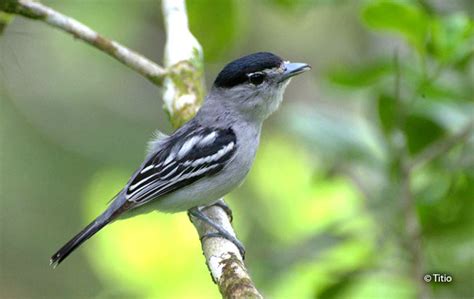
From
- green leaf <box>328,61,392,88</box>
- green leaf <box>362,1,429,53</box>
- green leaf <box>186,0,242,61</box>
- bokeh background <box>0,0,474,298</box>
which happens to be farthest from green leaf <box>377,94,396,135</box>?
green leaf <box>186,0,242,61</box>

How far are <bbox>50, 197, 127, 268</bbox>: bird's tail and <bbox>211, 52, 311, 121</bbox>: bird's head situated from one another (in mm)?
956

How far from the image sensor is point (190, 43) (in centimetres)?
462

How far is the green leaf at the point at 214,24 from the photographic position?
486cm

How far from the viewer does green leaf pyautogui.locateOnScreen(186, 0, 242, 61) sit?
15.9 ft

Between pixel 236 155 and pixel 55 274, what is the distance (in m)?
4.47

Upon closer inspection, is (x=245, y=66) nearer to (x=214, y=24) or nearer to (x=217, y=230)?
(x=214, y=24)

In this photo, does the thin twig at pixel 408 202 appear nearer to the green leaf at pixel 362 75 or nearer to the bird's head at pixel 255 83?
the green leaf at pixel 362 75

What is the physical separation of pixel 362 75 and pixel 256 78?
2.29ft

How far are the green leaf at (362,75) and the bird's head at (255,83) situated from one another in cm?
27

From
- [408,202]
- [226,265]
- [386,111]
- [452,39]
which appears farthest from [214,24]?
[226,265]

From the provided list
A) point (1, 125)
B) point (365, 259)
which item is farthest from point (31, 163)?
point (365, 259)

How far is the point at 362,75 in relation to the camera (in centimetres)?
414

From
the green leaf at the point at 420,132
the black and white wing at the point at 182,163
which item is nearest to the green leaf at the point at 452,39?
the green leaf at the point at 420,132

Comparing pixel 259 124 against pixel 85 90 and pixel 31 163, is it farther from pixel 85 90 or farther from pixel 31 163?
pixel 31 163
